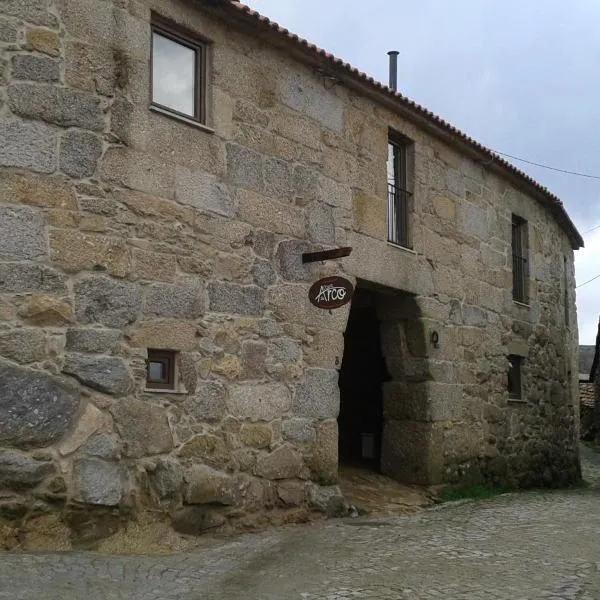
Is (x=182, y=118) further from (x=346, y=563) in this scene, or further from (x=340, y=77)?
(x=346, y=563)

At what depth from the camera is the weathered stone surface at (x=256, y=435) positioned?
23.8 feet

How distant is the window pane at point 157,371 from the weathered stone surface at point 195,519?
1007 mm

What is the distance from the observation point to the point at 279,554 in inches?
251

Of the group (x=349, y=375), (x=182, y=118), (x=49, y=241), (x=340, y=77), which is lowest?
(x=349, y=375)

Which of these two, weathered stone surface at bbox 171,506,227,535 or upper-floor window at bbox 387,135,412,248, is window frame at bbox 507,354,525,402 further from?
weathered stone surface at bbox 171,506,227,535

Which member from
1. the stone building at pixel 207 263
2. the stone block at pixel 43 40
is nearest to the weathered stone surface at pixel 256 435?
the stone building at pixel 207 263

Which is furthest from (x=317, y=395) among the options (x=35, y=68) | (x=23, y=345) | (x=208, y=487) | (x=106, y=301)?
(x=35, y=68)

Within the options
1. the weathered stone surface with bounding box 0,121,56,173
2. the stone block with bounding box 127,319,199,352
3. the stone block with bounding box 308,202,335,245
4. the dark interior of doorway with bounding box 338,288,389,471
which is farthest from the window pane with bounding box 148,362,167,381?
the dark interior of doorway with bounding box 338,288,389,471

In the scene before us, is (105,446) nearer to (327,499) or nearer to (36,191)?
(36,191)

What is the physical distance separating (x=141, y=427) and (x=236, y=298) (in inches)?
56.1

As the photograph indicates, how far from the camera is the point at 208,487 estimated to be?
22.6 feet

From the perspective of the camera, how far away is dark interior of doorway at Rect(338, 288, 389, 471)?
11070 mm

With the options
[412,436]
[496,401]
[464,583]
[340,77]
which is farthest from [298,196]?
[496,401]

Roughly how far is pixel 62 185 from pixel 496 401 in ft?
22.2
